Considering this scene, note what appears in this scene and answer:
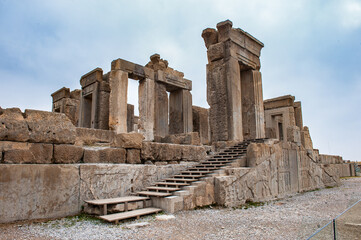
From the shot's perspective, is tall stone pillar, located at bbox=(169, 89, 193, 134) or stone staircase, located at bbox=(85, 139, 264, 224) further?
tall stone pillar, located at bbox=(169, 89, 193, 134)

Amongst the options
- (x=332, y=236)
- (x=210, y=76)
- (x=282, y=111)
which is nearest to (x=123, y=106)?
(x=210, y=76)

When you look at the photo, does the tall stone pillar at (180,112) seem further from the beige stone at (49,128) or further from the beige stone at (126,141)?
the beige stone at (49,128)

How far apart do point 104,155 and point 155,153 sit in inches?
60.0

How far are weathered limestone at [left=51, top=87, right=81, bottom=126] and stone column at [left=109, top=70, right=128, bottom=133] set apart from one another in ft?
19.1

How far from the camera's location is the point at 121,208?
16.6ft

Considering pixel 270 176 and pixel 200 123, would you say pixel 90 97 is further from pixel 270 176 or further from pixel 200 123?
pixel 270 176

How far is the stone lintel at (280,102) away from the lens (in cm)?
1902

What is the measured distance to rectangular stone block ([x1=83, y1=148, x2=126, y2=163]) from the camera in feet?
19.2

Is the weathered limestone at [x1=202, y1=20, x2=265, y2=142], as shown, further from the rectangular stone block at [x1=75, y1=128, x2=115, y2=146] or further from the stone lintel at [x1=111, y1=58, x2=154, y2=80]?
the rectangular stone block at [x1=75, y1=128, x2=115, y2=146]

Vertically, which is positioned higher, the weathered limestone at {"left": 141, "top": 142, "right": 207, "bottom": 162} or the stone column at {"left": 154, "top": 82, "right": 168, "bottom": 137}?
the stone column at {"left": 154, "top": 82, "right": 168, "bottom": 137}

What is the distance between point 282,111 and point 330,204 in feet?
42.2

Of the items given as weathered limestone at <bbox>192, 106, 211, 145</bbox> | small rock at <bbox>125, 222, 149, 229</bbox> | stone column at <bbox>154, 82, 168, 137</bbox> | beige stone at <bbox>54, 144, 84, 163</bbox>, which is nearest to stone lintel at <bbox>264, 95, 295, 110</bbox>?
weathered limestone at <bbox>192, 106, 211, 145</bbox>

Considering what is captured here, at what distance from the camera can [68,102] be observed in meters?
16.9

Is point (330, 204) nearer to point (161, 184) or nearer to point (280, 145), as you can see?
point (280, 145)
